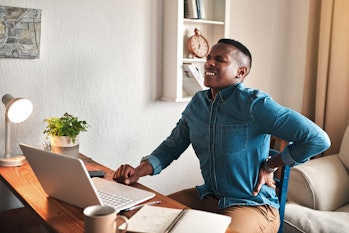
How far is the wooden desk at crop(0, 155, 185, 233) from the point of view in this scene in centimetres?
114

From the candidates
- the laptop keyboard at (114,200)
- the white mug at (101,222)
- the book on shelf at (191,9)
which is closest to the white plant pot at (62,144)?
the laptop keyboard at (114,200)

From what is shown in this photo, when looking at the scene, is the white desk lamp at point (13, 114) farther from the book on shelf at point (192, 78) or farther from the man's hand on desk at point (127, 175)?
the book on shelf at point (192, 78)

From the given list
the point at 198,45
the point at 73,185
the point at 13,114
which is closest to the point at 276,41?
the point at 198,45

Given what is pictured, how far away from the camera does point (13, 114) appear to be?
1.72 m

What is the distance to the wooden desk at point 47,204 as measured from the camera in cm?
114

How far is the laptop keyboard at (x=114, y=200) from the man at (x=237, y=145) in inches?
6.9

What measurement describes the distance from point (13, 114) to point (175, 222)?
38.7 inches

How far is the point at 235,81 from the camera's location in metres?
1.77

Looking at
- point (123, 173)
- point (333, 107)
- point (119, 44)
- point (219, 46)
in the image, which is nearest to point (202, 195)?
point (123, 173)

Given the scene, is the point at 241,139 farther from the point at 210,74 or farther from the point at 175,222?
the point at 175,222

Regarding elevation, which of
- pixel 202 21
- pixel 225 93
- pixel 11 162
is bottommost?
pixel 11 162

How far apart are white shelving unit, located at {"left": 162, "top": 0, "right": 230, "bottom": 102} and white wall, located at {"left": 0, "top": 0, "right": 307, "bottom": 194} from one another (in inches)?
2.2

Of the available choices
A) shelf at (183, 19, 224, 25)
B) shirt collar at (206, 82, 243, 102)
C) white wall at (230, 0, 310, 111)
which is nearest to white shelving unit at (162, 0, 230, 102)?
shelf at (183, 19, 224, 25)

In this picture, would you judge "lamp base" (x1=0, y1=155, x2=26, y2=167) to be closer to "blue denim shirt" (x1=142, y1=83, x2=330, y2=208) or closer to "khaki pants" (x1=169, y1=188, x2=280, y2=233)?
"blue denim shirt" (x1=142, y1=83, x2=330, y2=208)
